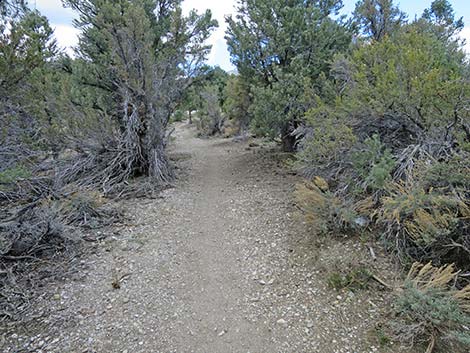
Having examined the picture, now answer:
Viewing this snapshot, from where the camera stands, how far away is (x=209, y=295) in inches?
129

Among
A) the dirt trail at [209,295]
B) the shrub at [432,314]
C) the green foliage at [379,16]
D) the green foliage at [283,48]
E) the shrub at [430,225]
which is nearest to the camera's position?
the shrub at [432,314]

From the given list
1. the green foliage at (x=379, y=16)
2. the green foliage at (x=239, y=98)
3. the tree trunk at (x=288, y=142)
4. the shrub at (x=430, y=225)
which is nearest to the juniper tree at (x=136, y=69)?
the green foliage at (x=239, y=98)

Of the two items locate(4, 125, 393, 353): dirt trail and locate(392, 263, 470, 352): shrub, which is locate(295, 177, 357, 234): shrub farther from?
locate(392, 263, 470, 352): shrub

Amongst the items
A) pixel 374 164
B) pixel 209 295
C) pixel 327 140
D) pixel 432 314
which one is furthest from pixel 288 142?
pixel 432 314

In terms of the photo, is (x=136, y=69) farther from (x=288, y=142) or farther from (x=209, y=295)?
(x=209, y=295)

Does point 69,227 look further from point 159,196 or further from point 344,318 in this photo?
point 344,318

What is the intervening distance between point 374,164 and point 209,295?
272 cm

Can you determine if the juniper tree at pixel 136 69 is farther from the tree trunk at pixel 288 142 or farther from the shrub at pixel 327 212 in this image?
the shrub at pixel 327 212

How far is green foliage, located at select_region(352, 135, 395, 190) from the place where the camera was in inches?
144

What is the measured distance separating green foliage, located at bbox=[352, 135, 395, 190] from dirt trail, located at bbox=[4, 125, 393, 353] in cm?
88

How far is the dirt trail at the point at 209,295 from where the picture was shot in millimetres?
2635

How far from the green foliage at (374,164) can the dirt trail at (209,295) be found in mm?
879

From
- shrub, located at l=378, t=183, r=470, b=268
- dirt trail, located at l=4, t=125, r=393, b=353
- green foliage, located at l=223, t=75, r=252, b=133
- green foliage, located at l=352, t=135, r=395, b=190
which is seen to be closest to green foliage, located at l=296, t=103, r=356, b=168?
green foliage, located at l=352, t=135, r=395, b=190

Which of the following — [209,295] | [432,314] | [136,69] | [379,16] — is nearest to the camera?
[432,314]
